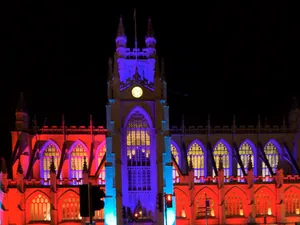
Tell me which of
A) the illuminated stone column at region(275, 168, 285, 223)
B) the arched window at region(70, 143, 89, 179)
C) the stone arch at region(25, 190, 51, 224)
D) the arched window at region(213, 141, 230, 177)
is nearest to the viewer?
the stone arch at region(25, 190, 51, 224)

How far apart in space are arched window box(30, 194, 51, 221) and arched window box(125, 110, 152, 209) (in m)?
11.5

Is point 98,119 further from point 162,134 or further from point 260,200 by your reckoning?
point 260,200

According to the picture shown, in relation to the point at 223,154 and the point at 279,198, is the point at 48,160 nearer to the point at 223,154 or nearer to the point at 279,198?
the point at 223,154

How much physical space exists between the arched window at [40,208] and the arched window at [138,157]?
37.7 feet

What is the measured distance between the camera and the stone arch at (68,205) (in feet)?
177

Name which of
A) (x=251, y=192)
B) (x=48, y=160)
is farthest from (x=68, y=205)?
(x=251, y=192)

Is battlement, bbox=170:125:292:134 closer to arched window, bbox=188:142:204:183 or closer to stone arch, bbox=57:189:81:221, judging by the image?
arched window, bbox=188:142:204:183

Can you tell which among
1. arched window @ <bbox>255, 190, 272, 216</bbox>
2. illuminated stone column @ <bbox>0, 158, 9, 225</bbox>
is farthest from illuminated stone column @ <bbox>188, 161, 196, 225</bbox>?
illuminated stone column @ <bbox>0, 158, 9, 225</bbox>

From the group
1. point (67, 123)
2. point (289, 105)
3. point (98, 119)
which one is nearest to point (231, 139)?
point (289, 105)

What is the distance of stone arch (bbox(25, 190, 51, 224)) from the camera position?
5378 cm

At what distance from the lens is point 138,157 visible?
175 feet

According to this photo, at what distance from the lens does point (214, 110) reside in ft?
222

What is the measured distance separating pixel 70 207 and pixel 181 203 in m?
14.9

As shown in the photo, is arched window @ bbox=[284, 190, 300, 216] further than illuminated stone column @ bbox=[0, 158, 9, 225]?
Yes
